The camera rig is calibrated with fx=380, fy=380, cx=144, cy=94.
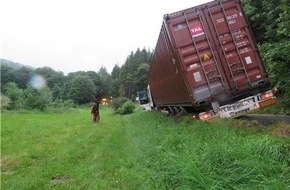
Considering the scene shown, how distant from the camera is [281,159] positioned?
5.39 metres

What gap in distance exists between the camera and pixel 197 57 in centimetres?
1186

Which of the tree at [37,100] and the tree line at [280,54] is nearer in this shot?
the tree line at [280,54]

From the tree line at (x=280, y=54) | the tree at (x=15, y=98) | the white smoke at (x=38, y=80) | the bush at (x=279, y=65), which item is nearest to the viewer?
the tree line at (x=280, y=54)

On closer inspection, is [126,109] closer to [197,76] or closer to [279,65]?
[279,65]

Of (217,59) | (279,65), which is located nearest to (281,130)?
(217,59)

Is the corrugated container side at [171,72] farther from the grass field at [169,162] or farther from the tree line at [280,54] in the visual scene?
the tree line at [280,54]

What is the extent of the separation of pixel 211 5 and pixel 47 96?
36.9m

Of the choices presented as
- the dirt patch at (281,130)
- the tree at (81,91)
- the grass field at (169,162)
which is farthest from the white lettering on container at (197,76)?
the tree at (81,91)

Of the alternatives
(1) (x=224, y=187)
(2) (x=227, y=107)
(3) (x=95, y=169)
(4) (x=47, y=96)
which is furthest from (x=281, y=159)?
(4) (x=47, y=96)

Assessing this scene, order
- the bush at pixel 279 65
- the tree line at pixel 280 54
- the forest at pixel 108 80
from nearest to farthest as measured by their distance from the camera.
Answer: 1. the tree line at pixel 280 54
2. the bush at pixel 279 65
3. the forest at pixel 108 80

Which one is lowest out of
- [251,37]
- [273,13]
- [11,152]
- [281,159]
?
[281,159]

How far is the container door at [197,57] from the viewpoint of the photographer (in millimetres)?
11727

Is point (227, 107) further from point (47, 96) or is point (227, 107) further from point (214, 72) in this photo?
point (47, 96)

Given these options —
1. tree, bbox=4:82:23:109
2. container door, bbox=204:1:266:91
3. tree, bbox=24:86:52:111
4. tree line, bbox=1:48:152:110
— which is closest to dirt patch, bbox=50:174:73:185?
container door, bbox=204:1:266:91
